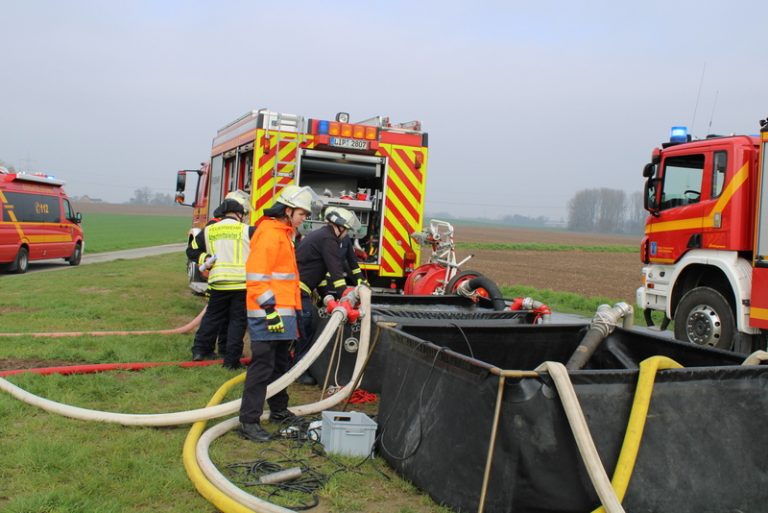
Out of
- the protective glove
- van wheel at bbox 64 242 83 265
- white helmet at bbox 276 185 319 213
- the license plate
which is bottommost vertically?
van wheel at bbox 64 242 83 265

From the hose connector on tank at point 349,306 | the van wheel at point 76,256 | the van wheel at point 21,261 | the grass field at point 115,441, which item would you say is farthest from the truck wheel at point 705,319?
the van wheel at point 76,256

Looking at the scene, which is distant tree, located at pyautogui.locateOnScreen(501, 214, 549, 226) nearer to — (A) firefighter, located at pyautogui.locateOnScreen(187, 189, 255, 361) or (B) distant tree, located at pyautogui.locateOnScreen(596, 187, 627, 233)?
(B) distant tree, located at pyautogui.locateOnScreen(596, 187, 627, 233)

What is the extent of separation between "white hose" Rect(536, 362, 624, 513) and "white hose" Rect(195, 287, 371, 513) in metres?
1.44

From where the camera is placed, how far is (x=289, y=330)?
16.4 feet

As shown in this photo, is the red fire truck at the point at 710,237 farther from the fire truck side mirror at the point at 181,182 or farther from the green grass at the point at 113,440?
the fire truck side mirror at the point at 181,182

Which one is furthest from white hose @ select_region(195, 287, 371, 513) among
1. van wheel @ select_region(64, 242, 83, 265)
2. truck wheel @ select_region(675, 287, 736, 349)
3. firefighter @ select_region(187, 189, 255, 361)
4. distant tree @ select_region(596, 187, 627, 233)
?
distant tree @ select_region(596, 187, 627, 233)

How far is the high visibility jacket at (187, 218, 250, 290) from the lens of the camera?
7.11 m

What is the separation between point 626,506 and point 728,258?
548cm

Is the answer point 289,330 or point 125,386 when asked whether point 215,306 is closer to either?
point 125,386

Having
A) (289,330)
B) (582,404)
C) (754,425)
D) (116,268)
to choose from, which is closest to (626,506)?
(582,404)

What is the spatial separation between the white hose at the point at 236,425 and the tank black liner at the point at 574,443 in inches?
35.9

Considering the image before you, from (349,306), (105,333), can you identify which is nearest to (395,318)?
(349,306)

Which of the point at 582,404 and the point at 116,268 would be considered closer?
the point at 582,404

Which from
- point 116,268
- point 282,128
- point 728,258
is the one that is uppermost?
point 282,128
